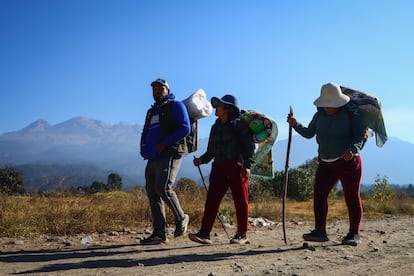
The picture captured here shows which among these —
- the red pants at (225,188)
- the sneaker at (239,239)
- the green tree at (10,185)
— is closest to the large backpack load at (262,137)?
the red pants at (225,188)

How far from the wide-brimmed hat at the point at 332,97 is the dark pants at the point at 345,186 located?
2.43 ft

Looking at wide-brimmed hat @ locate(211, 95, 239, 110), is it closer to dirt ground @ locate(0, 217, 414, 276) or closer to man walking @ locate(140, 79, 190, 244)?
man walking @ locate(140, 79, 190, 244)

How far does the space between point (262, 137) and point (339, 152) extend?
105 centimetres

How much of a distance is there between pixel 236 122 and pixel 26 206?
4.39m

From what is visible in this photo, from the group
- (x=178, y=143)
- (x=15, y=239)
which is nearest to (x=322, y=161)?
(x=178, y=143)

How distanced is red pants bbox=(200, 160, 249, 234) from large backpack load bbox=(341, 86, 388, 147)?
1758 mm

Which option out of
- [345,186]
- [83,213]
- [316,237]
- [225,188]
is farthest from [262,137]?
[83,213]

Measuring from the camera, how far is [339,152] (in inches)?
211

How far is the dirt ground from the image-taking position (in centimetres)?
396

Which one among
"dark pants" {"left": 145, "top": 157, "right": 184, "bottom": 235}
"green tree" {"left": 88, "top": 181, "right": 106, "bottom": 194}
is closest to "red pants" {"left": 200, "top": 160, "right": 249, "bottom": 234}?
"dark pants" {"left": 145, "top": 157, "right": 184, "bottom": 235}

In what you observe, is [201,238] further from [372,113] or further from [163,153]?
[372,113]

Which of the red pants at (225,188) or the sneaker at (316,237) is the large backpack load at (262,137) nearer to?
the red pants at (225,188)

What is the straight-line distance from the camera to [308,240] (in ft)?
17.6

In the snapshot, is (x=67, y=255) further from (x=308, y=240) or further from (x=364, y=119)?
(x=364, y=119)
